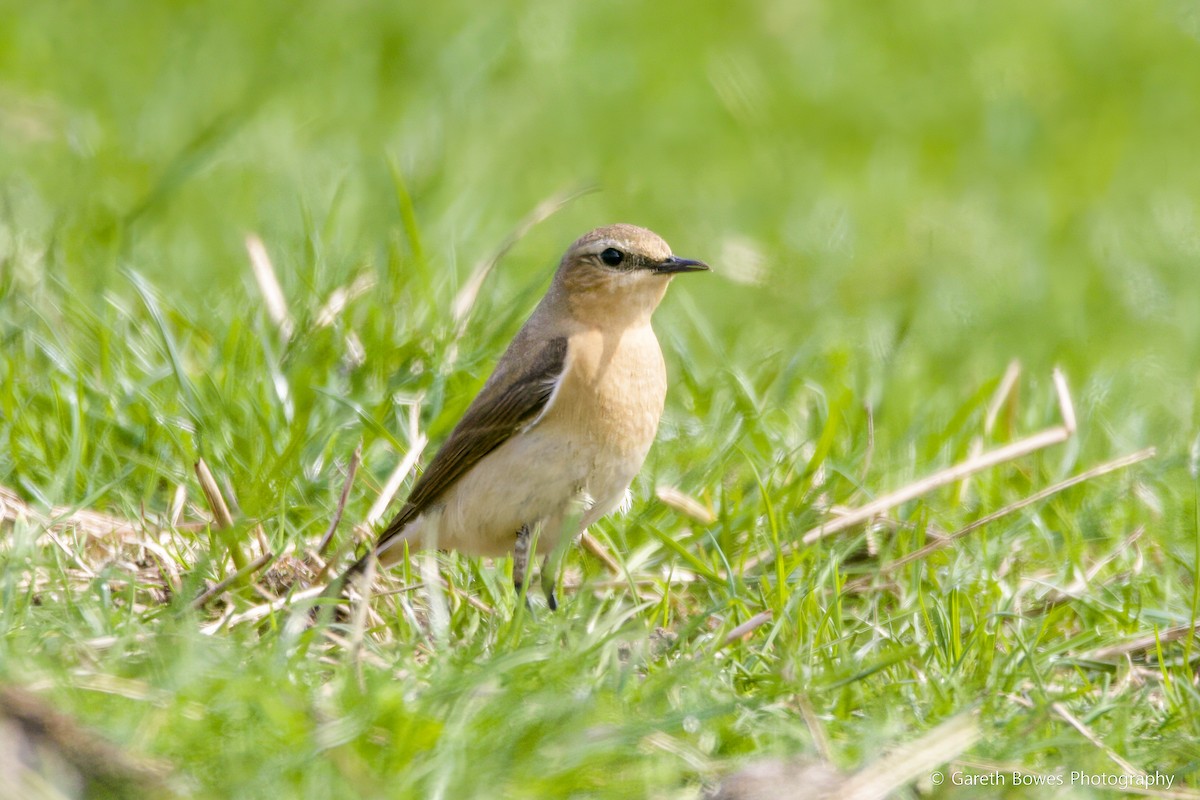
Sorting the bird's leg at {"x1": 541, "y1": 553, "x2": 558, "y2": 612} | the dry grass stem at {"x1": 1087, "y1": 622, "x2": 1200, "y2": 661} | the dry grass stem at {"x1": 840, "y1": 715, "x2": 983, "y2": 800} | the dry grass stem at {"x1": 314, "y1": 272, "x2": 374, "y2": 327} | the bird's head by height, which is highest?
the bird's head

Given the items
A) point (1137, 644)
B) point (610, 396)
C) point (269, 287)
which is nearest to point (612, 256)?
point (610, 396)

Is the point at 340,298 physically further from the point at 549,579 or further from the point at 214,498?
the point at 549,579

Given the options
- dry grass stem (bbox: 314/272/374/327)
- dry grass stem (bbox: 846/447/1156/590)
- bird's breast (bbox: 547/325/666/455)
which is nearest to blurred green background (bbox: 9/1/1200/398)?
dry grass stem (bbox: 314/272/374/327)

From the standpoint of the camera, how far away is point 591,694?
3.81 metres

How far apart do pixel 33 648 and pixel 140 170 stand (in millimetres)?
A: 4768

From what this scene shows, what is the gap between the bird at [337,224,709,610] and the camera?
198 inches

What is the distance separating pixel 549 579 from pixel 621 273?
1.11m

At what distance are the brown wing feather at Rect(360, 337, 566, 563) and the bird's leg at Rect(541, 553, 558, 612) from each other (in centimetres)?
45

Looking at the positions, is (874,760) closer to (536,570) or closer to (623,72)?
(536,570)

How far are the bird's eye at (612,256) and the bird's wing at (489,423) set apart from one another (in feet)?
1.11

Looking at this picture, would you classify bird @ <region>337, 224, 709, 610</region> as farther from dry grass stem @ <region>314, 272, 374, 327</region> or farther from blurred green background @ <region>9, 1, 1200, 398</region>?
blurred green background @ <region>9, 1, 1200, 398</region>

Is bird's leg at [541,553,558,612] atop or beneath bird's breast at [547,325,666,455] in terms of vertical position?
beneath

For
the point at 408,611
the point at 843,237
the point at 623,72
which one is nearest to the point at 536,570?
the point at 408,611

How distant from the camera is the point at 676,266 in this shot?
Result: 17.4 feet
